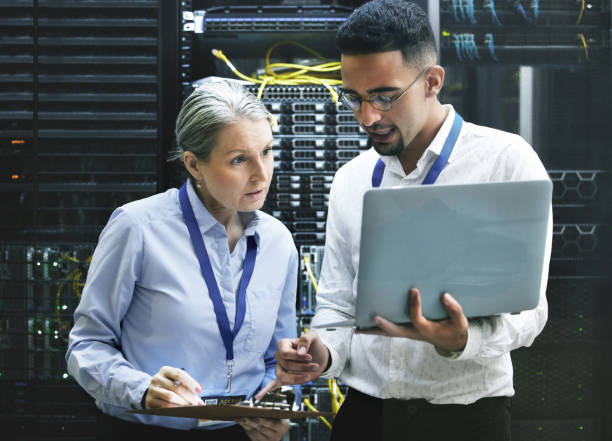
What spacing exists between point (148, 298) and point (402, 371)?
1.91 feet

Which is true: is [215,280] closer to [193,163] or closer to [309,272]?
[193,163]

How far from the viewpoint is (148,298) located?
1339mm

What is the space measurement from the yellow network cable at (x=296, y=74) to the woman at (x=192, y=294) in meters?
0.72

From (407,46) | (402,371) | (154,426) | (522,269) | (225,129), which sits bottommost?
(154,426)

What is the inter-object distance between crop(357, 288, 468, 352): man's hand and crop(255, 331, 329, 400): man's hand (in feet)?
0.97

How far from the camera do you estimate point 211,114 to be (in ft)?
4.43

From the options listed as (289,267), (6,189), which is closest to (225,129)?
(289,267)

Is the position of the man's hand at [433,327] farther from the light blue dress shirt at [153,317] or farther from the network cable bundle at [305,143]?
the network cable bundle at [305,143]

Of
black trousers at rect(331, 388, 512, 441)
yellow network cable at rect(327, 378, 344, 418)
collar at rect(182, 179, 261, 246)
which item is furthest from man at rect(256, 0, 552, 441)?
yellow network cable at rect(327, 378, 344, 418)

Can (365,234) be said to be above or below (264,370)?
above

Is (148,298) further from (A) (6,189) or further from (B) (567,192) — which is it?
(B) (567,192)

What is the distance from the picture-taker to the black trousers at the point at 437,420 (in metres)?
1.23

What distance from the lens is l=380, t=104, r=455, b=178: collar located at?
1.28 meters

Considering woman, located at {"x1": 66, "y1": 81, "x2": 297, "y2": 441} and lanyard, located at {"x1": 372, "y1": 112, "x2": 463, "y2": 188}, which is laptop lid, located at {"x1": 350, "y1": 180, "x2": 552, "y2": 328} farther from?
woman, located at {"x1": 66, "y1": 81, "x2": 297, "y2": 441}
